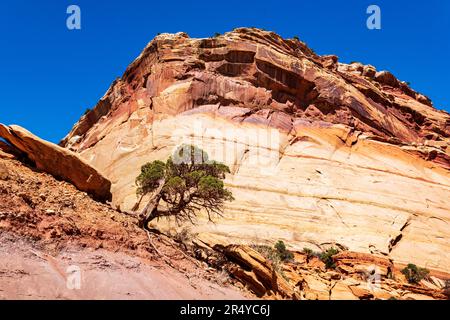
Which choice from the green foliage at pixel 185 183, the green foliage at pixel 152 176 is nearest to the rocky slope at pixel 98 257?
the green foliage at pixel 185 183

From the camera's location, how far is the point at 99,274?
48.3ft

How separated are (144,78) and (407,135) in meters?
36.7

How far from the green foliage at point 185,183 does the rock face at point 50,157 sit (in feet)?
11.8

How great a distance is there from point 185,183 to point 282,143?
97.3ft

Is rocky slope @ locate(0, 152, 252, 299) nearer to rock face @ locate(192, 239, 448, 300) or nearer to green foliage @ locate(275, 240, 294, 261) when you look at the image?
rock face @ locate(192, 239, 448, 300)

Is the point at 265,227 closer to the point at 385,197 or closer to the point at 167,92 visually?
the point at 385,197

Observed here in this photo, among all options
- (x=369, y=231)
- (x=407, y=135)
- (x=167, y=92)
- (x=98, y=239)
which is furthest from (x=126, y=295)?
(x=407, y=135)

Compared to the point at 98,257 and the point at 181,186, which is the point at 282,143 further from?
the point at 98,257

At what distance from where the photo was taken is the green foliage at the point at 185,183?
23609 mm

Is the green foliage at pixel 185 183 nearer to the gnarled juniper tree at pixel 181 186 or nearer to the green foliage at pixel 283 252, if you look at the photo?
the gnarled juniper tree at pixel 181 186

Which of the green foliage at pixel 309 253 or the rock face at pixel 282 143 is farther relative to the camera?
the rock face at pixel 282 143

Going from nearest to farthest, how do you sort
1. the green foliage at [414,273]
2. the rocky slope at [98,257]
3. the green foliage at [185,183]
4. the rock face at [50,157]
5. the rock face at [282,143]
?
the rocky slope at [98,257], the rock face at [50,157], the green foliage at [185,183], the green foliage at [414,273], the rock face at [282,143]

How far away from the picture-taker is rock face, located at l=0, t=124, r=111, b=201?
2097 cm

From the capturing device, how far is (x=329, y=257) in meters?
34.6
